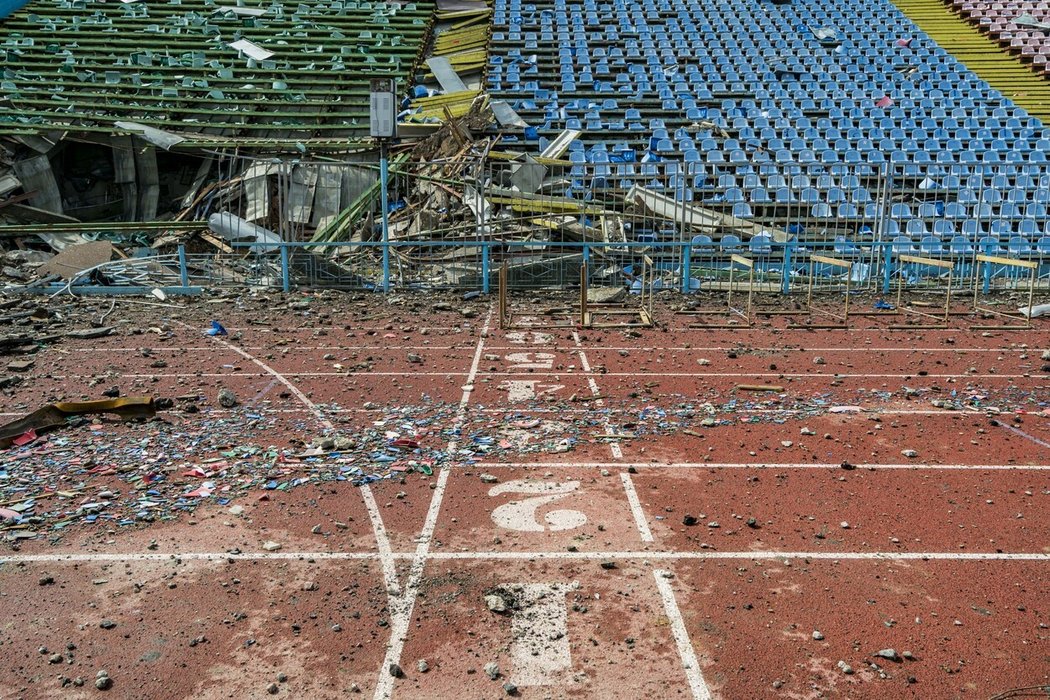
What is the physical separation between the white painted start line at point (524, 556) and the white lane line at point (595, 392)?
1833 mm

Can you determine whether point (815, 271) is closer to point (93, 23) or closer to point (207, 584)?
point (207, 584)

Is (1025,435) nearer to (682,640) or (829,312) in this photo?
(682,640)

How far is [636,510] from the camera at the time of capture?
6297mm

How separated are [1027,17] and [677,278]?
22.0m

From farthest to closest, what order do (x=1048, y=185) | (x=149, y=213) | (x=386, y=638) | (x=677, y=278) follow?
(x=149, y=213) < (x=1048, y=185) < (x=677, y=278) < (x=386, y=638)

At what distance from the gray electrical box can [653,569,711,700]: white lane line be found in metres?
11.6

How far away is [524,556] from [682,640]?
1291mm

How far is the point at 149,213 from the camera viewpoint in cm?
2055

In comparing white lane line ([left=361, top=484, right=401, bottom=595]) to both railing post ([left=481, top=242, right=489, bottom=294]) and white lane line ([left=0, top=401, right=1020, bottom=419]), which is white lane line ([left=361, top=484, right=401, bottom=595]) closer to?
white lane line ([left=0, top=401, right=1020, bottom=419])

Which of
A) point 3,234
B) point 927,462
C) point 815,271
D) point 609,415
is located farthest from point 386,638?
point 3,234

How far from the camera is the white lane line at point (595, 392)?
750cm

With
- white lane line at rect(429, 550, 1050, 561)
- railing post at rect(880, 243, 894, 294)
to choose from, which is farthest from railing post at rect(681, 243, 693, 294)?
white lane line at rect(429, 550, 1050, 561)

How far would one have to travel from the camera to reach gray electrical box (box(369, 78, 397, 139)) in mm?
15070

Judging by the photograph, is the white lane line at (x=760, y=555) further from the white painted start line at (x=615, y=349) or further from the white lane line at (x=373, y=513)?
the white painted start line at (x=615, y=349)
